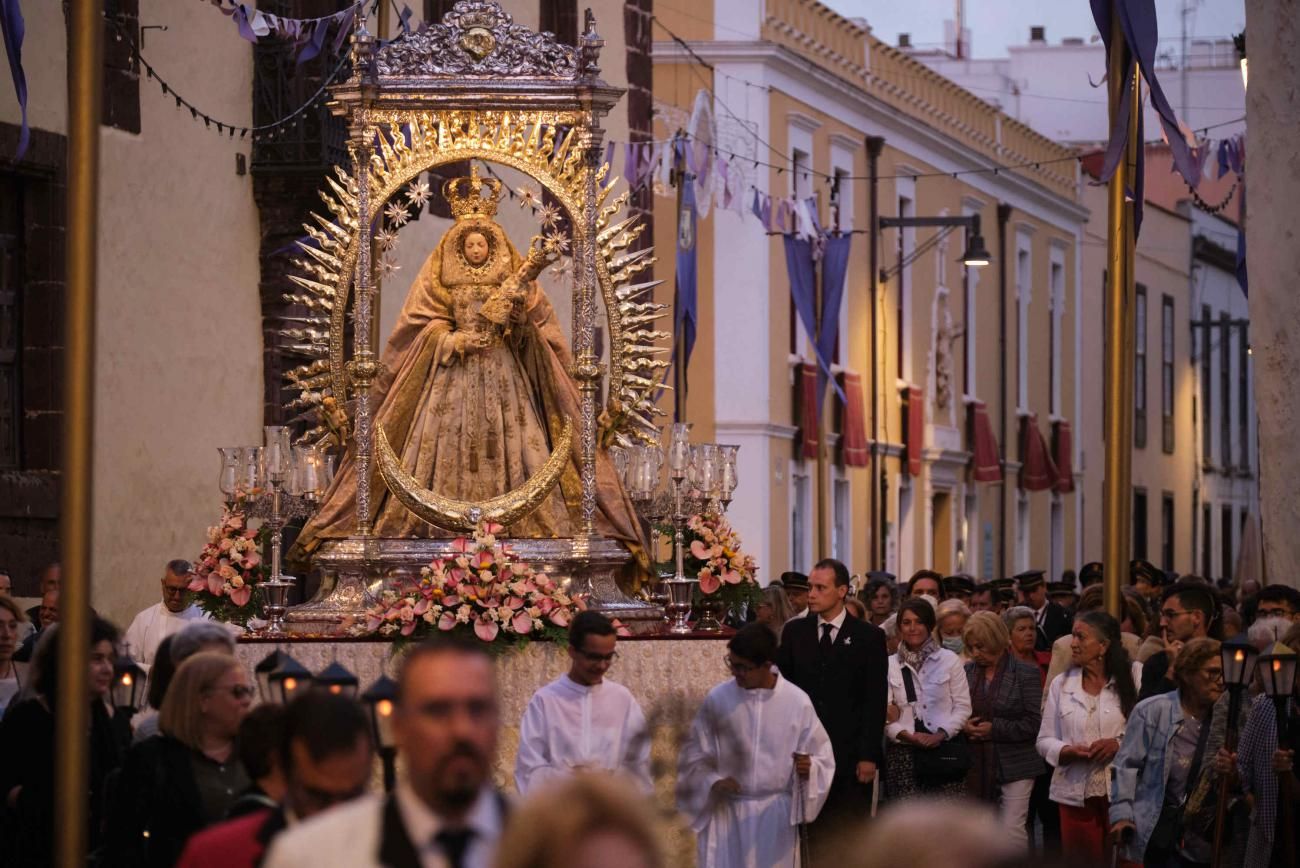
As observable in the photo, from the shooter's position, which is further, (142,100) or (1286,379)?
(142,100)

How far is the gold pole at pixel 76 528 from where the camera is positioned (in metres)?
6.16

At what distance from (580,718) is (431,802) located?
212 inches

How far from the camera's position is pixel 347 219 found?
13.3 meters

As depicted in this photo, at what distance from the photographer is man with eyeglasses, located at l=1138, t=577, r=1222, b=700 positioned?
12453mm

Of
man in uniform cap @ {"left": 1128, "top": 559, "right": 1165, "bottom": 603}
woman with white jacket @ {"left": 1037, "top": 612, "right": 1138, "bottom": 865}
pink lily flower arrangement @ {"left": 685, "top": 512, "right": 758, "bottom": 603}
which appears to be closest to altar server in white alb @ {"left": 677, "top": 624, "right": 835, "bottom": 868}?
woman with white jacket @ {"left": 1037, "top": 612, "right": 1138, "bottom": 865}

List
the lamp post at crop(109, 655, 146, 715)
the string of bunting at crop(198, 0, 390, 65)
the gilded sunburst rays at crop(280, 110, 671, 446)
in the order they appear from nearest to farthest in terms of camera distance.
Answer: the lamp post at crop(109, 655, 146, 715) → the gilded sunburst rays at crop(280, 110, 671, 446) → the string of bunting at crop(198, 0, 390, 65)

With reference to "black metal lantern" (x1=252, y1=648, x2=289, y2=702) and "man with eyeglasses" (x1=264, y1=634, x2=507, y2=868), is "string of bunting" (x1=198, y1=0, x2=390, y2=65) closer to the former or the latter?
"black metal lantern" (x1=252, y1=648, x2=289, y2=702)

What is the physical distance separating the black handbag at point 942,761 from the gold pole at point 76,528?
6.96 m

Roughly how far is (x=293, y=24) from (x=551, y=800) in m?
14.4

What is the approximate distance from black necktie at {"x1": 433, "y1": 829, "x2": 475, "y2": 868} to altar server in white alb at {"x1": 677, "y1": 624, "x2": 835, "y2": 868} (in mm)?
5859

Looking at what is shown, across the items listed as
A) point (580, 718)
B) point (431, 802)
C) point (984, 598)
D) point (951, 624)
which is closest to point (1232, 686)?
point (580, 718)

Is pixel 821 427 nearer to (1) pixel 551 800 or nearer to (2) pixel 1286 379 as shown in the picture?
(2) pixel 1286 379

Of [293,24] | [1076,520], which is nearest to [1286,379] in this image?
[293,24]

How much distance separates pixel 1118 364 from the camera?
11.9 metres
